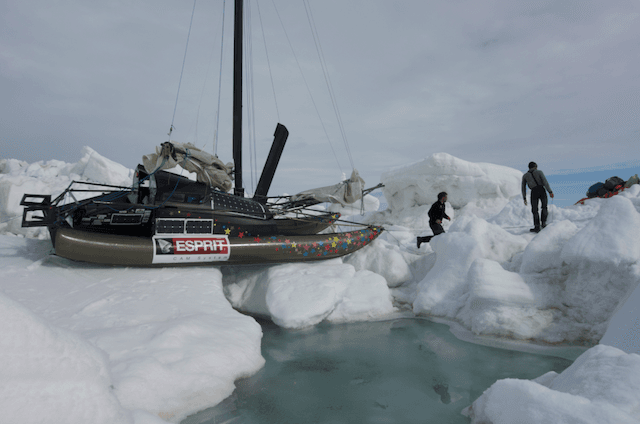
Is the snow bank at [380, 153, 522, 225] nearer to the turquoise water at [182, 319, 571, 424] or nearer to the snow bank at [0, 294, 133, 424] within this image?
the turquoise water at [182, 319, 571, 424]

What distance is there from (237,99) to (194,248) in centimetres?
545

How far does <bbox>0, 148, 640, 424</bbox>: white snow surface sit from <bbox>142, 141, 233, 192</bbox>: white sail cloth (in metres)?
1.95

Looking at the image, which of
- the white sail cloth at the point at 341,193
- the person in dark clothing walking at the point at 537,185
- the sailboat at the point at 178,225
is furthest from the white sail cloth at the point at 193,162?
the person in dark clothing walking at the point at 537,185

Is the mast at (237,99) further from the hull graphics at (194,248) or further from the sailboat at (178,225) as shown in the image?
the hull graphics at (194,248)

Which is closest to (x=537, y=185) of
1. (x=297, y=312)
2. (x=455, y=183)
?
(x=297, y=312)

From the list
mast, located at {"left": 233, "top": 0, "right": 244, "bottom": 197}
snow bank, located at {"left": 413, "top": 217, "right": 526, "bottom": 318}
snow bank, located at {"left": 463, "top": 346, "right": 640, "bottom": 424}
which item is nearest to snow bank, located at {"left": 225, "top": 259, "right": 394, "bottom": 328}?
snow bank, located at {"left": 413, "top": 217, "right": 526, "bottom": 318}

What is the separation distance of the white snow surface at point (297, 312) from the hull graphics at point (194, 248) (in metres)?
0.21

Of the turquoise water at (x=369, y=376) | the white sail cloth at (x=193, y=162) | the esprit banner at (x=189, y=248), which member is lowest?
the turquoise water at (x=369, y=376)

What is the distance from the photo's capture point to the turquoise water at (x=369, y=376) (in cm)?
283

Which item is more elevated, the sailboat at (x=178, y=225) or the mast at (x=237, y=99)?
the mast at (x=237, y=99)

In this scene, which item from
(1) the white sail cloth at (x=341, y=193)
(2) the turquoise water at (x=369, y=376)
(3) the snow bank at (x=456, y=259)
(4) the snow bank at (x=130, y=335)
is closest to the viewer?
(4) the snow bank at (x=130, y=335)

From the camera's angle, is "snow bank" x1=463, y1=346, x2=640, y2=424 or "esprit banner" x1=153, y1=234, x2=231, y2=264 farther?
"esprit banner" x1=153, y1=234, x2=231, y2=264

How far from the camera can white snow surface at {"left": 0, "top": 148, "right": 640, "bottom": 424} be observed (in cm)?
194

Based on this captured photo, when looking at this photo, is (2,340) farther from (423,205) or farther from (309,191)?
(423,205)
